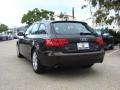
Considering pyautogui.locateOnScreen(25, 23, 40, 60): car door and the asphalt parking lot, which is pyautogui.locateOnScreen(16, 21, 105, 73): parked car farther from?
the asphalt parking lot

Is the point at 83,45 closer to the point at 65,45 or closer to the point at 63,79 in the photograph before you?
the point at 65,45

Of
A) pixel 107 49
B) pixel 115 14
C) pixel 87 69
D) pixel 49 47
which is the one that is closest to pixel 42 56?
pixel 49 47

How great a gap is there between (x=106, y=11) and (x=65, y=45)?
363 inches

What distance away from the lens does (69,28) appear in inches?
267

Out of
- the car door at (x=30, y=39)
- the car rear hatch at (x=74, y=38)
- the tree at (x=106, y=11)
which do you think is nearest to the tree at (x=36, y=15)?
the tree at (x=106, y=11)

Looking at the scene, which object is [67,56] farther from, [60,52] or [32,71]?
[32,71]

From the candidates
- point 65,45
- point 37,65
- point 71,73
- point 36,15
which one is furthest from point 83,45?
point 36,15

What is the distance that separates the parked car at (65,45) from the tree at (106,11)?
7.20m

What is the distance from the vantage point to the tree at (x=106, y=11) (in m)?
13.8

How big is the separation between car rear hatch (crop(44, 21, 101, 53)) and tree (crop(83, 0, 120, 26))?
24.0ft

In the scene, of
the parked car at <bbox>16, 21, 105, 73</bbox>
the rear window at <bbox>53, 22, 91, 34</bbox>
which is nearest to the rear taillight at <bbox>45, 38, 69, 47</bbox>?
the parked car at <bbox>16, 21, 105, 73</bbox>

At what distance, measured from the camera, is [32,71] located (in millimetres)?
7312

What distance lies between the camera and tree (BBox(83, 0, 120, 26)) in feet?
45.3

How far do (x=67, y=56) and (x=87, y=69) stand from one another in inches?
62.8
